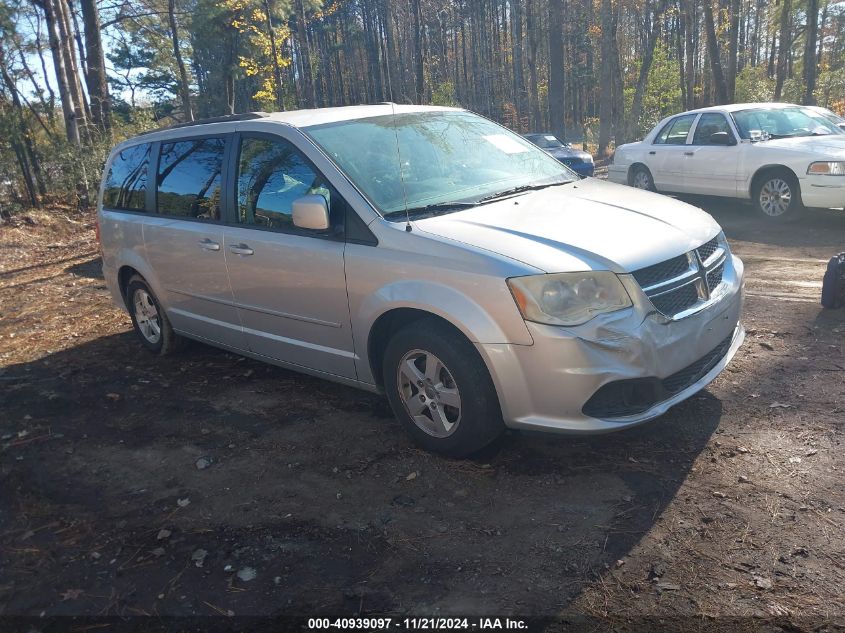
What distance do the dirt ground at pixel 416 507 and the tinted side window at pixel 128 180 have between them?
1.70 m

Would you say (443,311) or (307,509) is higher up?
(443,311)

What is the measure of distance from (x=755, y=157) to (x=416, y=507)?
8862 millimetres

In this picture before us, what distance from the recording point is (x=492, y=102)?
4456 centimetres

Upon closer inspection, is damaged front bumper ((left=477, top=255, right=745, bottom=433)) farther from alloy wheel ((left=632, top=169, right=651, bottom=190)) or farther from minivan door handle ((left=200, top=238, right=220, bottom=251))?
alloy wheel ((left=632, top=169, right=651, bottom=190))

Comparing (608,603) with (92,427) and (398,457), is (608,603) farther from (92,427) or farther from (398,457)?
(92,427)

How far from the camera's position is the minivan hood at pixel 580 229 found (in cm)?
340

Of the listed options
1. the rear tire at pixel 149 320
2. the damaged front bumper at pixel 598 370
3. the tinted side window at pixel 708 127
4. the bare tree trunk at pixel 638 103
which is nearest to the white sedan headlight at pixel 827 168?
the tinted side window at pixel 708 127

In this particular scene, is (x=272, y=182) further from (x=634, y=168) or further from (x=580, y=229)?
(x=634, y=168)

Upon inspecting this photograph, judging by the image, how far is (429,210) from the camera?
402 centimetres

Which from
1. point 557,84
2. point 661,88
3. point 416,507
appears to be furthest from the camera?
point 661,88

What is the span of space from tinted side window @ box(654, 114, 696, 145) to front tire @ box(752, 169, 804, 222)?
185 centimetres

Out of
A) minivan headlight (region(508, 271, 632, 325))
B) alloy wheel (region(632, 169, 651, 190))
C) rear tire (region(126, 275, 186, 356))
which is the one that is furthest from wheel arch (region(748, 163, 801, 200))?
rear tire (region(126, 275, 186, 356))

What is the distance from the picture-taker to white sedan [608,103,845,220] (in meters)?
9.25

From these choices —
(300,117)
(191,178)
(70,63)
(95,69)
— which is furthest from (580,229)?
(95,69)
